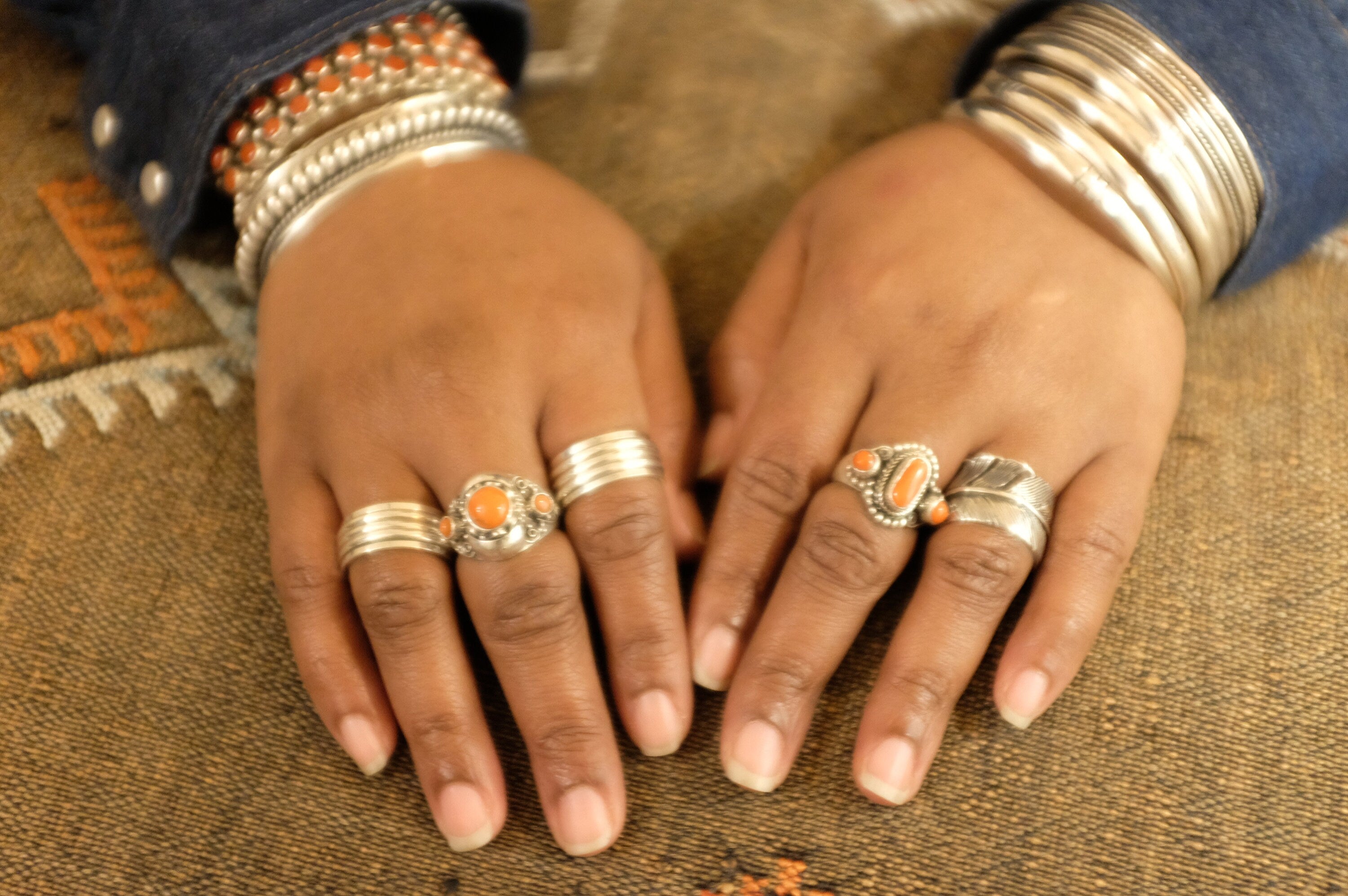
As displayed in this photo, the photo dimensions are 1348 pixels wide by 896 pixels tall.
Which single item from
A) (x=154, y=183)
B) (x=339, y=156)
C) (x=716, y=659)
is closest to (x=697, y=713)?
(x=716, y=659)

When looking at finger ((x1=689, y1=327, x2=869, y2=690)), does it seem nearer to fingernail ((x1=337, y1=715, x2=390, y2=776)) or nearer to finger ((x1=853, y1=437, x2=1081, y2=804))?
finger ((x1=853, y1=437, x2=1081, y2=804))

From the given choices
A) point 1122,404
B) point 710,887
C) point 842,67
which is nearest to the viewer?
point 710,887

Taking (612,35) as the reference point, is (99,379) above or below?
below

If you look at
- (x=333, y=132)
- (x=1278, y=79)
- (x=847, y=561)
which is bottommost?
(x=847, y=561)

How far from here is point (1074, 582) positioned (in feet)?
1.89

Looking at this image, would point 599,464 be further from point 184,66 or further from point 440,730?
point 184,66

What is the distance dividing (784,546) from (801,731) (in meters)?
0.12

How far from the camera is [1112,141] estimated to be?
680 mm

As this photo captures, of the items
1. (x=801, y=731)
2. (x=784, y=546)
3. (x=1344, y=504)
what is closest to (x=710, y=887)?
(x=801, y=731)

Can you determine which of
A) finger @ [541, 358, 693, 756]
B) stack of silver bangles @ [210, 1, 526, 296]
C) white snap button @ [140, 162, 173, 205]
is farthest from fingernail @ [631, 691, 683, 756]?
white snap button @ [140, 162, 173, 205]

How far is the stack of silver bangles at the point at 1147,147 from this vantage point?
2.21ft

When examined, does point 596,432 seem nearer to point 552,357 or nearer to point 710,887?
point 552,357

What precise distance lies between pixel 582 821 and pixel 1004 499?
0.33 metres

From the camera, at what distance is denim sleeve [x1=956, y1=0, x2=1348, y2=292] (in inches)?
27.0
